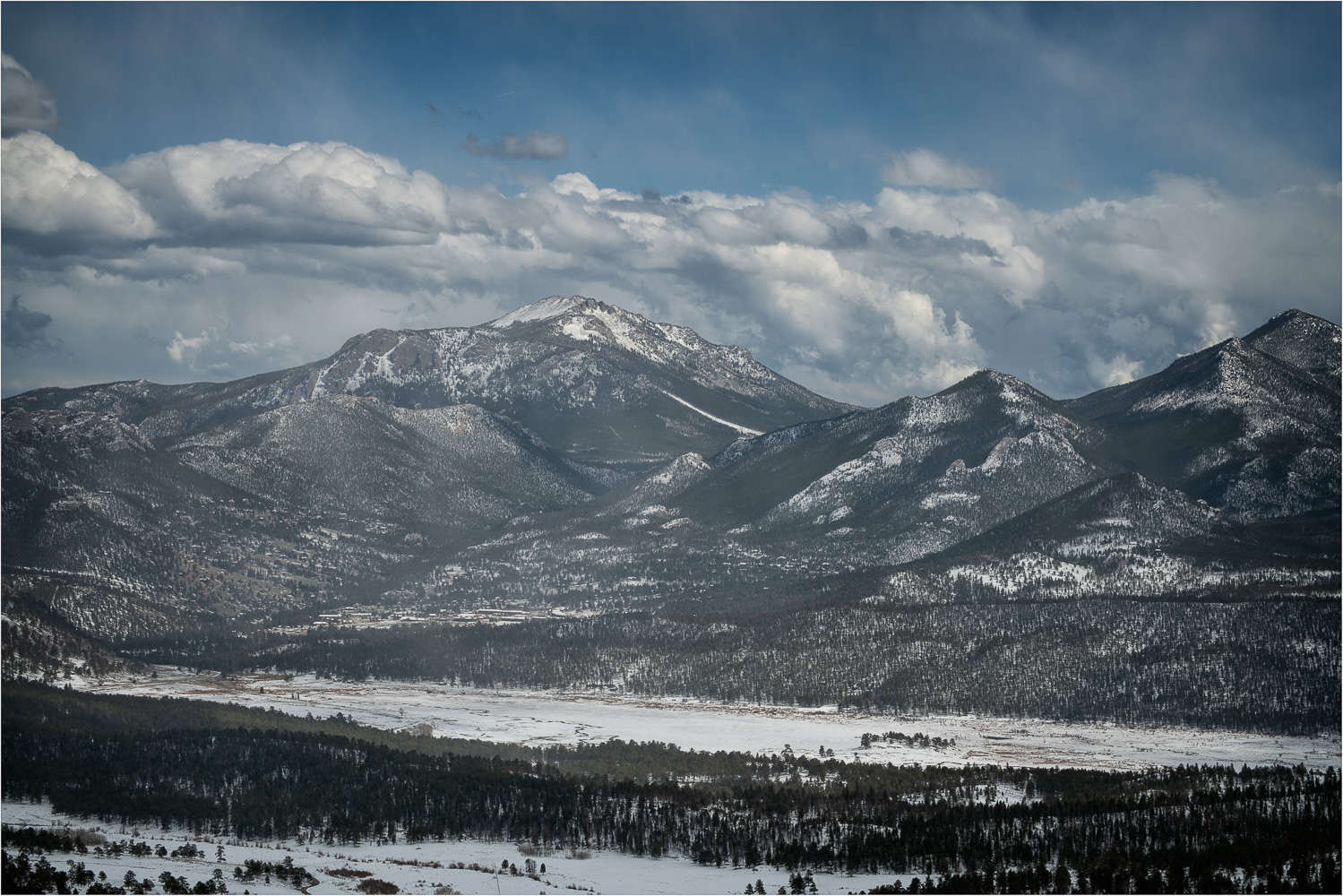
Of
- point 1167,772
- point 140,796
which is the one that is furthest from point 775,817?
Answer: point 140,796

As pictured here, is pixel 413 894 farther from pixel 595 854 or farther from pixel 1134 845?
pixel 1134 845

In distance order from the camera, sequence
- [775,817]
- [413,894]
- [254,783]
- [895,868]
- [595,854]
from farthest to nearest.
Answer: [254,783] → [775,817] → [595,854] → [895,868] → [413,894]

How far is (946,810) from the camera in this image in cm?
17062

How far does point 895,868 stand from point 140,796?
3737 inches

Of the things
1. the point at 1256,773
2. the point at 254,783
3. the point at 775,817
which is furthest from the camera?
the point at 1256,773

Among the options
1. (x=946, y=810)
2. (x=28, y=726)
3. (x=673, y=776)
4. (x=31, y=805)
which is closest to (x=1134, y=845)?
(x=946, y=810)

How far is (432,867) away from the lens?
483 ft

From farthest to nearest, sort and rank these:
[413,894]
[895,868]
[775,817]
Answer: [775,817] < [895,868] < [413,894]

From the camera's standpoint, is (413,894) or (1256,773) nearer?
(413,894)

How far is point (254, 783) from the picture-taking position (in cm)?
18088

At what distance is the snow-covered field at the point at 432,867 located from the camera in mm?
136125

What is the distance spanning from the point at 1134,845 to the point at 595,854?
60710 mm

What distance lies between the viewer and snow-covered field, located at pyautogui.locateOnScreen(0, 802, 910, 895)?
447 feet

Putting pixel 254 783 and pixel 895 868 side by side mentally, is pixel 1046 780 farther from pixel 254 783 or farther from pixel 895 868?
pixel 254 783
